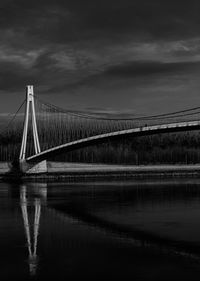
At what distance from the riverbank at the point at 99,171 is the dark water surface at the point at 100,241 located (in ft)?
72.3

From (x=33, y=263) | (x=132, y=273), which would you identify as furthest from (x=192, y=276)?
(x=33, y=263)

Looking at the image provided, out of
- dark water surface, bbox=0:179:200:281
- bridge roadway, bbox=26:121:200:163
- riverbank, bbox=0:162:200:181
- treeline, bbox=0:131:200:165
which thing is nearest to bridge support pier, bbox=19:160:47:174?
riverbank, bbox=0:162:200:181

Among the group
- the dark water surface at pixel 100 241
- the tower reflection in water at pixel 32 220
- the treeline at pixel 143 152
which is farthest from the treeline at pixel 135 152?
the dark water surface at pixel 100 241

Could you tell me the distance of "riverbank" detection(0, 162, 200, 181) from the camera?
42.2 meters

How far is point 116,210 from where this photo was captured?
18.1m

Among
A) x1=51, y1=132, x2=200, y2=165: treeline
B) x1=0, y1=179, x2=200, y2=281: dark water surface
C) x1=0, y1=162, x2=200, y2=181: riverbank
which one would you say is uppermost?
x1=51, y1=132, x2=200, y2=165: treeline

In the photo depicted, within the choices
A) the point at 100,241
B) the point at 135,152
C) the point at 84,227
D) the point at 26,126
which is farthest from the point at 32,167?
the point at 100,241

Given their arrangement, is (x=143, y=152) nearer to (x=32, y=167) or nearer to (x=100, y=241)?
(x=32, y=167)

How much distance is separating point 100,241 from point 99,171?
128 feet

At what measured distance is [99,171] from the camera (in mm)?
50938

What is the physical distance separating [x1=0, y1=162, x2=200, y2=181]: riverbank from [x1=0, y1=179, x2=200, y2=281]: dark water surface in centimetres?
2205

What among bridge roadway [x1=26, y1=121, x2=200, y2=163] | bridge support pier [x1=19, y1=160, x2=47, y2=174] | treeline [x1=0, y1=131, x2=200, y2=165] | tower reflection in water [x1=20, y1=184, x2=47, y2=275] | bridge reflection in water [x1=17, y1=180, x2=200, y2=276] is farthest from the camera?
treeline [x1=0, y1=131, x2=200, y2=165]

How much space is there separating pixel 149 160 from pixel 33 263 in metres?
54.5

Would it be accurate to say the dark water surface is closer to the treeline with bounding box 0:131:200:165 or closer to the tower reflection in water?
the tower reflection in water
